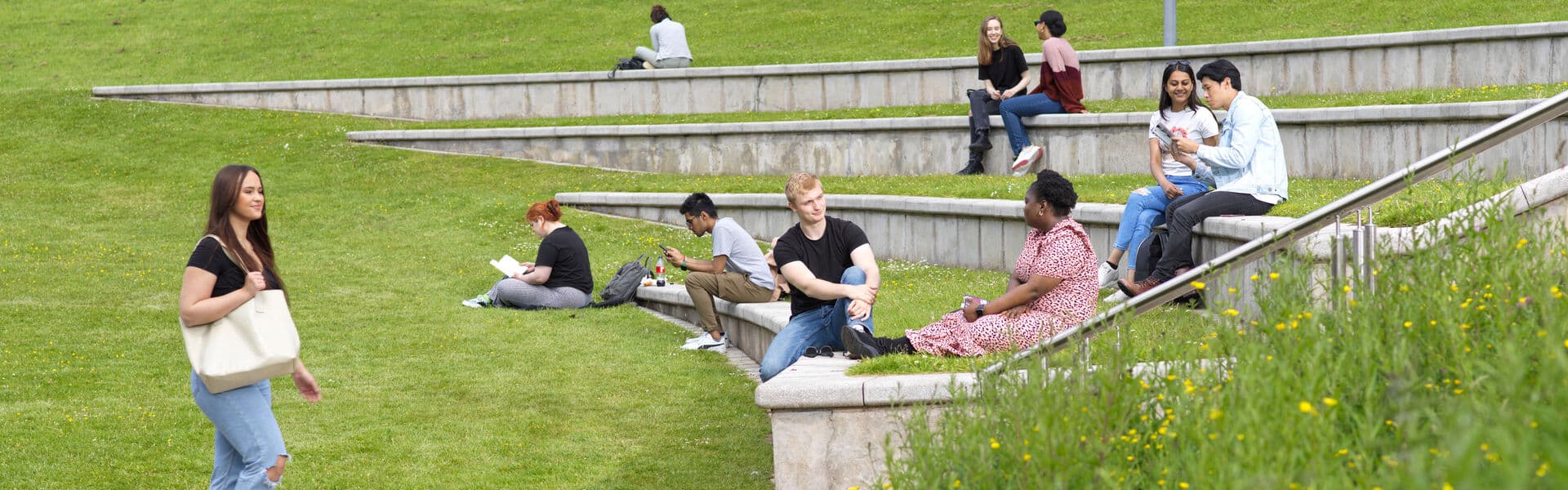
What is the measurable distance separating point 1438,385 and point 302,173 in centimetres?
1608

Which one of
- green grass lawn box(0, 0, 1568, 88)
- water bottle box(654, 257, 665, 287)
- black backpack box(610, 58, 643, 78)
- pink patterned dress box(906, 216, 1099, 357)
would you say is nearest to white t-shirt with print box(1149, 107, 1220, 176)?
pink patterned dress box(906, 216, 1099, 357)

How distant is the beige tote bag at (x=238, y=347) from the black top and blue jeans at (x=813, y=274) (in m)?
3.21

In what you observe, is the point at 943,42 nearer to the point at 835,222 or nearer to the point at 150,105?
the point at 150,105

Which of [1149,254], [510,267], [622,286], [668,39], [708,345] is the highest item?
[668,39]

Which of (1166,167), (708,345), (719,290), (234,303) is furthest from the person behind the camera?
(719,290)

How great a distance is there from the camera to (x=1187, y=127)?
9.56 metres

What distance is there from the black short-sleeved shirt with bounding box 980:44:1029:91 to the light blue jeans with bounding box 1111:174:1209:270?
16.3 ft

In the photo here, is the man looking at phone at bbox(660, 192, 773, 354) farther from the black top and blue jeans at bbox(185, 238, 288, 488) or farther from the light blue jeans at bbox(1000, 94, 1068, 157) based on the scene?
the black top and blue jeans at bbox(185, 238, 288, 488)

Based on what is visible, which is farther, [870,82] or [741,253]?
[870,82]

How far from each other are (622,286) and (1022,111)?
4276mm

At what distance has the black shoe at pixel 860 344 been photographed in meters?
6.77

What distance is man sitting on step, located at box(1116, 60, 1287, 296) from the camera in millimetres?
8586

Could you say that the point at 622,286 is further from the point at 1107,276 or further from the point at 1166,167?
the point at 1166,167

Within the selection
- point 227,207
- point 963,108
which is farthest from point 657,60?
point 227,207
